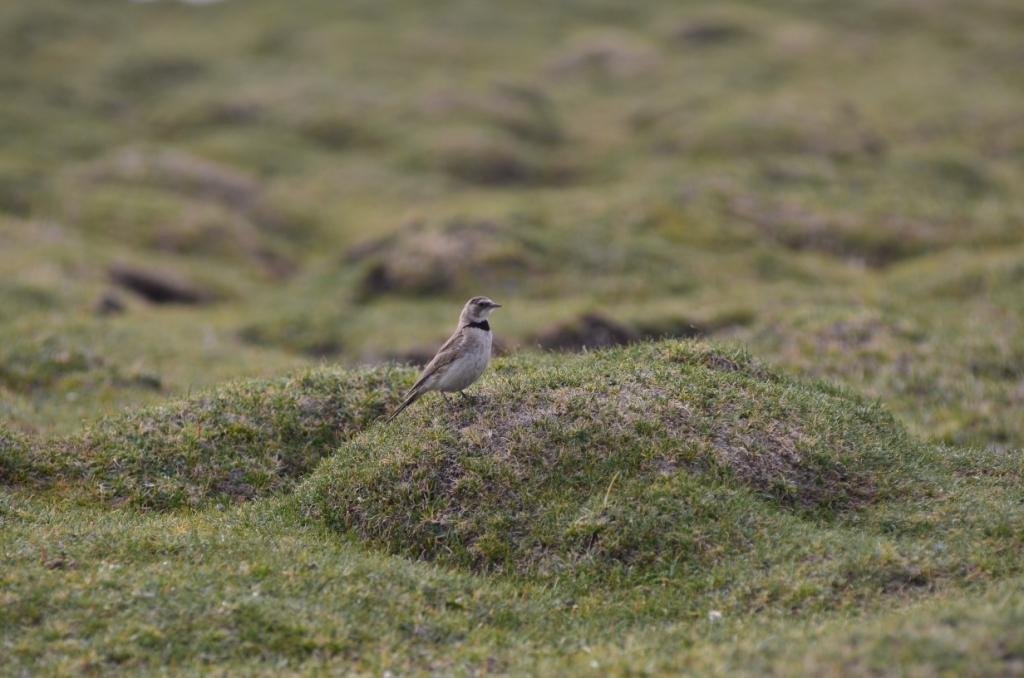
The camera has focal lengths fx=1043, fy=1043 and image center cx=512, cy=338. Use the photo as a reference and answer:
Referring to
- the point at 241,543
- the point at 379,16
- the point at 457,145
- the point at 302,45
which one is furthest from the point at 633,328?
the point at 379,16

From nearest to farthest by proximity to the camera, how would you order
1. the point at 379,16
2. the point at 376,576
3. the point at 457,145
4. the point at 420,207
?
the point at 376,576, the point at 420,207, the point at 457,145, the point at 379,16

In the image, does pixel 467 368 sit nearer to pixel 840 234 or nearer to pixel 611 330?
pixel 611 330

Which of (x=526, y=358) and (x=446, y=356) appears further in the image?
(x=526, y=358)

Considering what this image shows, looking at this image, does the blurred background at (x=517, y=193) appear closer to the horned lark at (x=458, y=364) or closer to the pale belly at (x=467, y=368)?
the horned lark at (x=458, y=364)

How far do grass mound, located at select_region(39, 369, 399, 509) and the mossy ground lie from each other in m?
0.05

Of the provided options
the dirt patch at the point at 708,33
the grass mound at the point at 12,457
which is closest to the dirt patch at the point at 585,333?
the grass mound at the point at 12,457

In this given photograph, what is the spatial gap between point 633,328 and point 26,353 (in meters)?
12.7

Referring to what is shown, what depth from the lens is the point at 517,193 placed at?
41125mm

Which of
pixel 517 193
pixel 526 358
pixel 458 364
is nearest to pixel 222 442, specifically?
pixel 458 364

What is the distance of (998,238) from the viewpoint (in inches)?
1233

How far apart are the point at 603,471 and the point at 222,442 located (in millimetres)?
4977

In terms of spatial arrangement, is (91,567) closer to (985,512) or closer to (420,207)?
(985,512)

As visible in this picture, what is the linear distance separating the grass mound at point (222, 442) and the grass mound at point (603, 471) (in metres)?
0.95

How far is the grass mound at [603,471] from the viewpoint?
36.1ft
